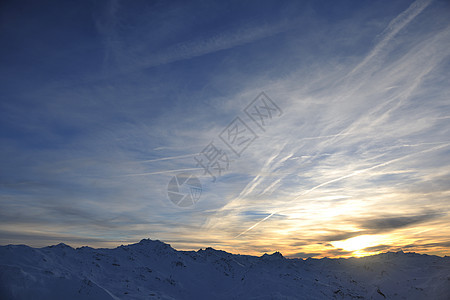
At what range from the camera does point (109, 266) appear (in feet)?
102

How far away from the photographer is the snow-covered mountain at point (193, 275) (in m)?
20.4

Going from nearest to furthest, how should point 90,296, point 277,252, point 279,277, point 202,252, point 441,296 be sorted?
point 90,296, point 441,296, point 279,277, point 202,252, point 277,252

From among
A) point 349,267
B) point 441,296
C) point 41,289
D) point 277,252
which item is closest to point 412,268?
point 349,267

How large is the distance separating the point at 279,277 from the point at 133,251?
24.7 meters

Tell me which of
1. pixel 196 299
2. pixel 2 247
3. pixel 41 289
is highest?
pixel 2 247

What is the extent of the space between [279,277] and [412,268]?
39784 mm

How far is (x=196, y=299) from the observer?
31469mm

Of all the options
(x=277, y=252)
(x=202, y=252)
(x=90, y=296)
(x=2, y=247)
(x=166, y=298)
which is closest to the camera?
(x=90, y=296)

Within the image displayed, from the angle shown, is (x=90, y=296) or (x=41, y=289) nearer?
(x=41, y=289)

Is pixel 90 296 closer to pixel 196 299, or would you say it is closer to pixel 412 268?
pixel 196 299

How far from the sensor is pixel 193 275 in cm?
3800

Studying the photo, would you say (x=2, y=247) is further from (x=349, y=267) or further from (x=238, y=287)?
(x=349, y=267)

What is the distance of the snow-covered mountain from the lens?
20.4 m

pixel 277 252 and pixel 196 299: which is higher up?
pixel 277 252
